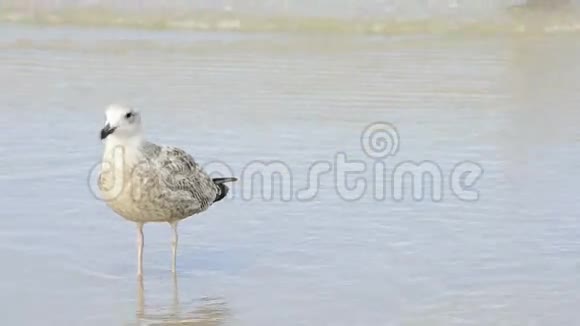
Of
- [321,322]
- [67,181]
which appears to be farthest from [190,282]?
[67,181]

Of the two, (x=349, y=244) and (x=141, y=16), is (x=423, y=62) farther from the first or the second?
(x=349, y=244)

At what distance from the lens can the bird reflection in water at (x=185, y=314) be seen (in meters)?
5.32

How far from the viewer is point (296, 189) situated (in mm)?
7371

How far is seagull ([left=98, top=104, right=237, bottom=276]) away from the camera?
18.8ft

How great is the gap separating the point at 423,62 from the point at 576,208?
4895 millimetres

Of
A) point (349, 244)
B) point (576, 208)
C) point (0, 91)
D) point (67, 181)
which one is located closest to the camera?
point (349, 244)

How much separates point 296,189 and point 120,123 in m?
1.87

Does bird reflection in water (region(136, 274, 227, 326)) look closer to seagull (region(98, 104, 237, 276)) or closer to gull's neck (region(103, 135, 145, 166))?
seagull (region(98, 104, 237, 276))

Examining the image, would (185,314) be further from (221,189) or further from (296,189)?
(296,189)

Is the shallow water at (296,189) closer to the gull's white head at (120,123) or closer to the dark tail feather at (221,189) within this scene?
the dark tail feather at (221,189)

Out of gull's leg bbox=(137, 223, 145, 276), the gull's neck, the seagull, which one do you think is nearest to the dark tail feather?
the seagull

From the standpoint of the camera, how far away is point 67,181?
748 centimetres

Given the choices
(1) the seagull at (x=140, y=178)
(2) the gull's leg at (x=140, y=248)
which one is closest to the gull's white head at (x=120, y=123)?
(1) the seagull at (x=140, y=178)

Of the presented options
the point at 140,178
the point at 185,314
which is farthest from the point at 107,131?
the point at 185,314
